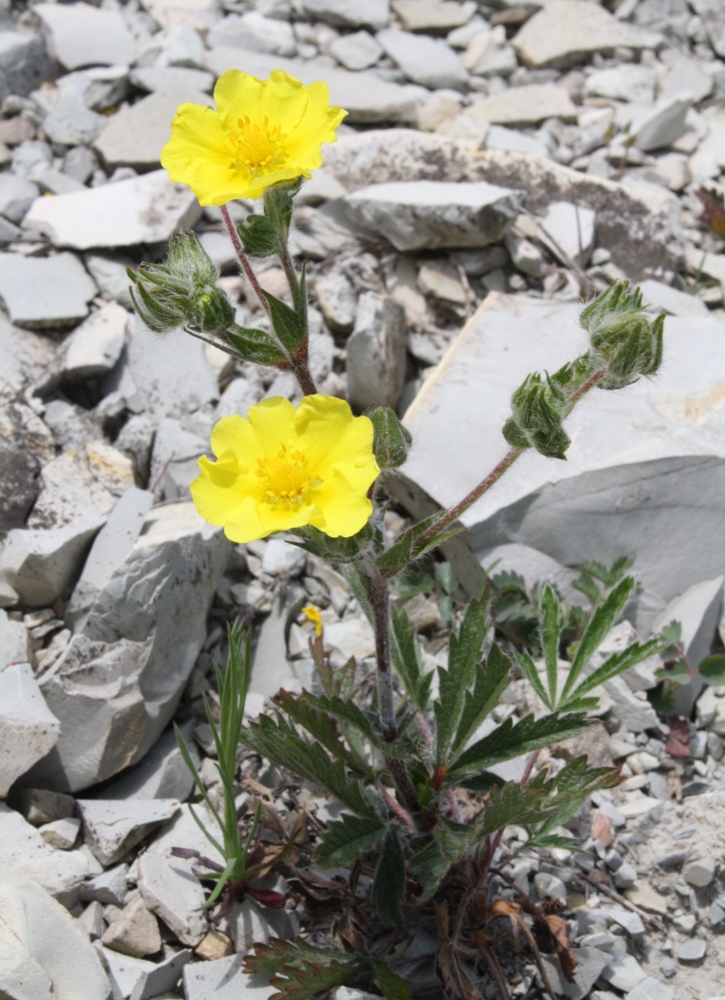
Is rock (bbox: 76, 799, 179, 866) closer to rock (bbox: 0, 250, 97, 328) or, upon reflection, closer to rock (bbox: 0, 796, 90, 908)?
rock (bbox: 0, 796, 90, 908)

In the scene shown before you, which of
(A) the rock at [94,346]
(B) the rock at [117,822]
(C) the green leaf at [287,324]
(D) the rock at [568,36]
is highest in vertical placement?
(C) the green leaf at [287,324]

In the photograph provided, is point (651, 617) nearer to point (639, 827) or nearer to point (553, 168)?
point (639, 827)

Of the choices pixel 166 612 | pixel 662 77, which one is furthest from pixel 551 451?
pixel 662 77

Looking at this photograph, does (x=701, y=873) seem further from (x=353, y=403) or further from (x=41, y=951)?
(x=353, y=403)

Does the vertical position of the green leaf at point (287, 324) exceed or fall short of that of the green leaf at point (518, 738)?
it exceeds it

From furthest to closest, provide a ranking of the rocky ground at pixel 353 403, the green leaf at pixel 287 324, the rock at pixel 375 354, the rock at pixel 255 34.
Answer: the rock at pixel 255 34 → the rock at pixel 375 354 → the rocky ground at pixel 353 403 → the green leaf at pixel 287 324

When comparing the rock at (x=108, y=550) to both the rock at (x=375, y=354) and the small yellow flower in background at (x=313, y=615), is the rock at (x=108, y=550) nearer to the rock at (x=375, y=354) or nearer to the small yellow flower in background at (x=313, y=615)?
the small yellow flower in background at (x=313, y=615)

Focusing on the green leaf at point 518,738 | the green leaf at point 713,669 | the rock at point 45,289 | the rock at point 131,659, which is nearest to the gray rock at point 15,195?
the rock at point 45,289
